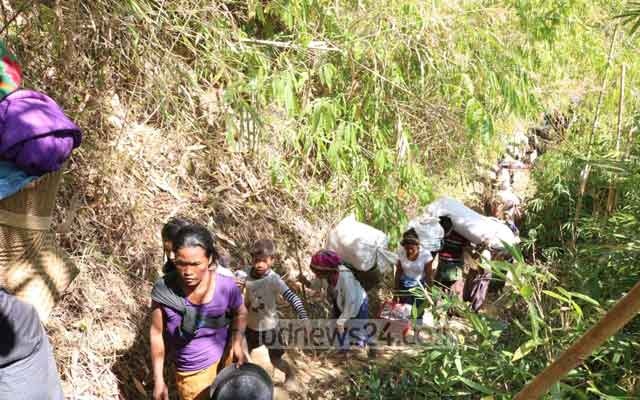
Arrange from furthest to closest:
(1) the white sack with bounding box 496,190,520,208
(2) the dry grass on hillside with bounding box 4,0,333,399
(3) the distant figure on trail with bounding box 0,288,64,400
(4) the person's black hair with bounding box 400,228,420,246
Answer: (1) the white sack with bounding box 496,190,520,208 → (4) the person's black hair with bounding box 400,228,420,246 → (2) the dry grass on hillside with bounding box 4,0,333,399 → (3) the distant figure on trail with bounding box 0,288,64,400

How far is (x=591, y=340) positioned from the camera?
115cm

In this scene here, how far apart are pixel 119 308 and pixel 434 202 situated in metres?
2.82

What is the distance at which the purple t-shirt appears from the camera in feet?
7.66

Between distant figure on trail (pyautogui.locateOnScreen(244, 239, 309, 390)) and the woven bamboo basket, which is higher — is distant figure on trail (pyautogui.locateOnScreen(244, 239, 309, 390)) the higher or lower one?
the lower one

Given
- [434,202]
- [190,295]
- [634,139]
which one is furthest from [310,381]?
[634,139]

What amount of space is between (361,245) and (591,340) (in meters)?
2.71

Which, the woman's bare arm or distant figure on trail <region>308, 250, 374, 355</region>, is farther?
distant figure on trail <region>308, 250, 374, 355</region>

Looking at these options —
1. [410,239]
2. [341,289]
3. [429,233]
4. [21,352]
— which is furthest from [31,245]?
[429,233]

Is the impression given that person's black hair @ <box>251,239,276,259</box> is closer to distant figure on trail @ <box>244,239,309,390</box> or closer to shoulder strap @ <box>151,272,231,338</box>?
distant figure on trail @ <box>244,239,309,390</box>

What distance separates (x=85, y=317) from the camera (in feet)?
9.70

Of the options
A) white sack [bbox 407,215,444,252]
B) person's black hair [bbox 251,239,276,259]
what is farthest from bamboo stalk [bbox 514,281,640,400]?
white sack [bbox 407,215,444,252]

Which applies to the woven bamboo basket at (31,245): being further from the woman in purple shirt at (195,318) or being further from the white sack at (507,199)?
the white sack at (507,199)

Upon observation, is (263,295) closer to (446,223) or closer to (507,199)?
(446,223)

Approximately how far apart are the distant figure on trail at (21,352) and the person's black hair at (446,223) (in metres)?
3.40
